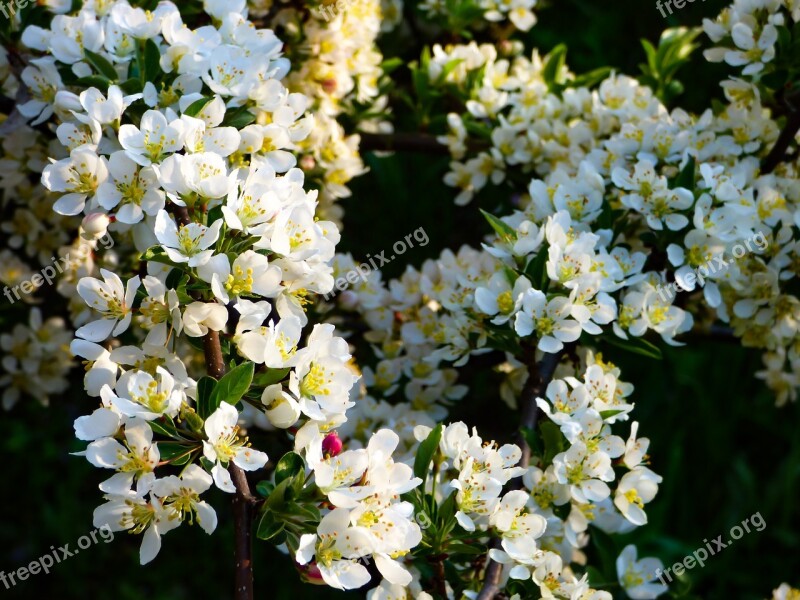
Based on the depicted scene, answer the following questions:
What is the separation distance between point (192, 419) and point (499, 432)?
1.73 metres

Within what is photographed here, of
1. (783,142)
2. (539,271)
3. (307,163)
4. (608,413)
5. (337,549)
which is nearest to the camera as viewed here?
(337,549)

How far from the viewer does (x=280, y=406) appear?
4.14 ft

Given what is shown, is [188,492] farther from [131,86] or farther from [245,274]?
[131,86]

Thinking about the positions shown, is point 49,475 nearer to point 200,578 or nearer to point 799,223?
point 200,578

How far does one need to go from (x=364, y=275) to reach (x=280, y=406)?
0.85 metres

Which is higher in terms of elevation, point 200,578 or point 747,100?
point 747,100

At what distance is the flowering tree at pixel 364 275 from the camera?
1.24 m

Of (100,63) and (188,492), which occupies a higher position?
(100,63)

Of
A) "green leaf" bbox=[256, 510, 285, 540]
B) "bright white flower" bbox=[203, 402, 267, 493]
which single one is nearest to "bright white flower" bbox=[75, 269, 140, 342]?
"bright white flower" bbox=[203, 402, 267, 493]

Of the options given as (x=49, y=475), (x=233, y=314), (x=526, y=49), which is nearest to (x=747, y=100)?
(x=233, y=314)

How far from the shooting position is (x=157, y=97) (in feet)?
5.01

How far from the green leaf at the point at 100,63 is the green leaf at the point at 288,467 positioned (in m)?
0.75

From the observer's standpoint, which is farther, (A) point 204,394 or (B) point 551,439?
(B) point 551,439

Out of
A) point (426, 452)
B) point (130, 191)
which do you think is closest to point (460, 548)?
point (426, 452)
